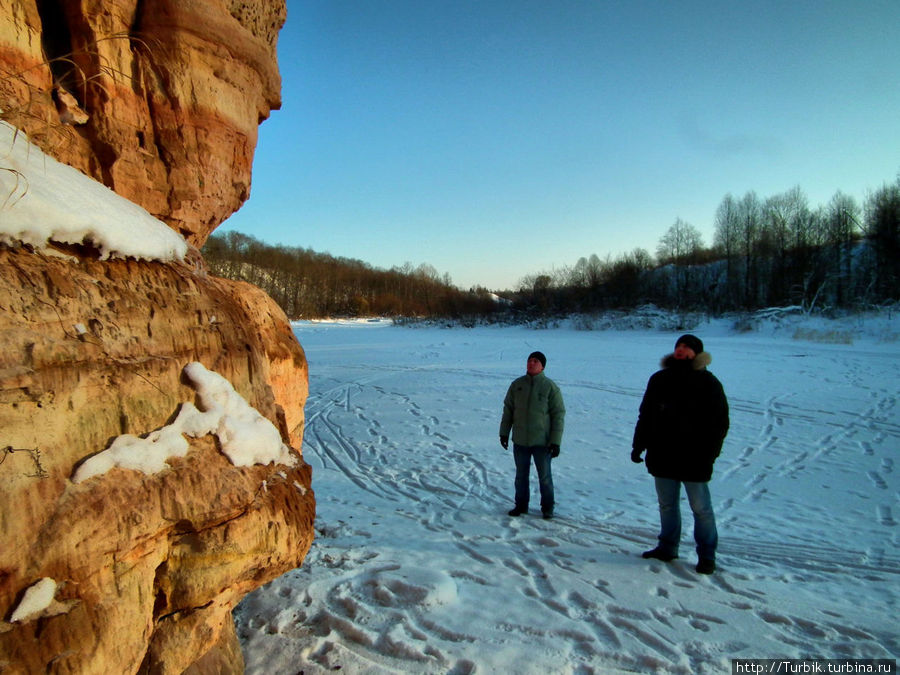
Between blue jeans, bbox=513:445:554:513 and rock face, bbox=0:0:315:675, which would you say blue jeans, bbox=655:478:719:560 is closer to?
blue jeans, bbox=513:445:554:513

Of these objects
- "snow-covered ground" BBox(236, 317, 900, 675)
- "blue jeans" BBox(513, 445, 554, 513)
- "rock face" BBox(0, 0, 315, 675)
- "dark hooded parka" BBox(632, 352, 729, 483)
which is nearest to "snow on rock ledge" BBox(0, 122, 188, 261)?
"rock face" BBox(0, 0, 315, 675)

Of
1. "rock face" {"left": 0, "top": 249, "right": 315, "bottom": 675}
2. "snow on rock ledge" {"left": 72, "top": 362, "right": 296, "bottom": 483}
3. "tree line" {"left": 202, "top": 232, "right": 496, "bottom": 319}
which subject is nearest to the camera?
"rock face" {"left": 0, "top": 249, "right": 315, "bottom": 675}

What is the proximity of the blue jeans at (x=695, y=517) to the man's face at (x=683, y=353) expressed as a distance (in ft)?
3.36

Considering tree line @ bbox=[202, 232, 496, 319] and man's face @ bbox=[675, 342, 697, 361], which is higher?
tree line @ bbox=[202, 232, 496, 319]

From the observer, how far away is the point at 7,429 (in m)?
1.48

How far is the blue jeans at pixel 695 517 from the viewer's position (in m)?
3.78

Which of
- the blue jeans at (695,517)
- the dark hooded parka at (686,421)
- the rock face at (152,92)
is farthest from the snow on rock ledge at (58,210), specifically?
the blue jeans at (695,517)

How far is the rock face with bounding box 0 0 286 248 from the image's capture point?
7.56 ft

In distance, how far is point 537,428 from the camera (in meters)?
4.89

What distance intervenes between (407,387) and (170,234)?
11.3 meters

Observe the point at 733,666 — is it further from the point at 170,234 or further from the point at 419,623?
the point at 170,234

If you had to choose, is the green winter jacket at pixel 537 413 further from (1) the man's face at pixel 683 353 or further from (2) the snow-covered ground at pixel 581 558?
(1) the man's face at pixel 683 353

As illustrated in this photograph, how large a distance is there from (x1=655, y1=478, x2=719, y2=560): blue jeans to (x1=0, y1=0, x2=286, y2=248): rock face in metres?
4.22

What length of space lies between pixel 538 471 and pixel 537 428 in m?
0.51
